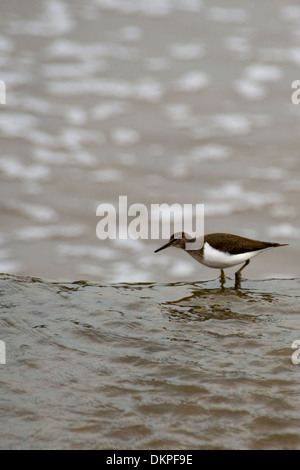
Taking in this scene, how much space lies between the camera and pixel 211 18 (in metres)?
16.0

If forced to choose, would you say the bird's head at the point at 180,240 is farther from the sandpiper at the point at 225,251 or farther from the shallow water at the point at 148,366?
the shallow water at the point at 148,366

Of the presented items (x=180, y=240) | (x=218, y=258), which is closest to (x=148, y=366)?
(x=218, y=258)

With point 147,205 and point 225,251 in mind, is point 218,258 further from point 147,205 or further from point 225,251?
point 147,205

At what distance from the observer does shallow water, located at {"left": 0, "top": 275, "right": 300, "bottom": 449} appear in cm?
502

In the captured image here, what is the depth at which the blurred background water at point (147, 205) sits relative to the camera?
5352 millimetres

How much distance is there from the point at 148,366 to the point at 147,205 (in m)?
4.79

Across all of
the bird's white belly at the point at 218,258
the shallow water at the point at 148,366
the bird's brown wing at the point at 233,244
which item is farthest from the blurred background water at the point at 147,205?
the bird's brown wing at the point at 233,244

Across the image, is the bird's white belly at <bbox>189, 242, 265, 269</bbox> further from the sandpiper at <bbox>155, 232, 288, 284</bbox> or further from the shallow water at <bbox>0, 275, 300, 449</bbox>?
the shallow water at <bbox>0, 275, 300, 449</bbox>

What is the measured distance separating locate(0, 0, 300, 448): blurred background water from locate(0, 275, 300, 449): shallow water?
0.02 m

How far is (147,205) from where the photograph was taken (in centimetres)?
1059

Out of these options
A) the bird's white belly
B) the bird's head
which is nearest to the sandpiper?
the bird's white belly

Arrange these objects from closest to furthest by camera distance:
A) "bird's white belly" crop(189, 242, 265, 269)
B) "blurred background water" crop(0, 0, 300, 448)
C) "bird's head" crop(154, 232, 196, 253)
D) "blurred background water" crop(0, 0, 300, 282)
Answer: "blurred background water" crop(0, 0, 300, 448) < "bird's white belly" crop(189, 242, 265, 269) < "bird's head" crop(154, 232, 196, 253) < "blurred background water" crop(0, 0, 300, 282)

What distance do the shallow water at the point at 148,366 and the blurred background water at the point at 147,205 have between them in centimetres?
2

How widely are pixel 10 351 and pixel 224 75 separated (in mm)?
8880
